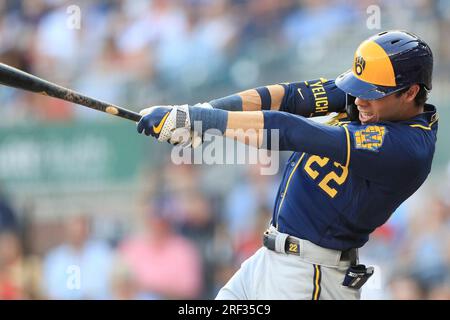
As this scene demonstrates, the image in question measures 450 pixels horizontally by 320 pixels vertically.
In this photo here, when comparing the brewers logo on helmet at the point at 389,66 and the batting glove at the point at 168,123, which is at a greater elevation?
the brewers logo on helmet at the point at 389,66

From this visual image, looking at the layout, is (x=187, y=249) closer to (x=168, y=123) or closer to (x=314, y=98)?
(x=314, y=98)

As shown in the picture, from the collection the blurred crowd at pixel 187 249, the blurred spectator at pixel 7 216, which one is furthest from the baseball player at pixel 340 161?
the blurred spectator at pixel 7 216

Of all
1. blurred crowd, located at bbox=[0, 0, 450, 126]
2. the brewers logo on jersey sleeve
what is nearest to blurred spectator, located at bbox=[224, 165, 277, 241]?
blurred crowd, located at bbox=[0, 0, 450, 126]

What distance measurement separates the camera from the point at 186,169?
6.76m

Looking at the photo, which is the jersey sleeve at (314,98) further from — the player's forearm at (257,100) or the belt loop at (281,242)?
the belt loop at (281,242)

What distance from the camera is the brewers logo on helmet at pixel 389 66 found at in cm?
341

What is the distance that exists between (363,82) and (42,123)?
4.31 metres

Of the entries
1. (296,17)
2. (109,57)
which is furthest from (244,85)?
(109,57)

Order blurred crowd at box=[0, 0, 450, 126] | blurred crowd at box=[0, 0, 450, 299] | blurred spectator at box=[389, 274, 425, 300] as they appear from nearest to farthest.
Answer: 1. blurred spectator at box=[389, 274, 425, 300]
2. blurred crowd at box=[0, 0, 450, 299]
3. blurred crowd at box=[0, 0, 450, 126]

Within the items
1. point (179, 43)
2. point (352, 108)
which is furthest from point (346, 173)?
point (179, 43)

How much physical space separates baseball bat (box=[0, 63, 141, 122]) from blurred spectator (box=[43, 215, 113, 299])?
3.18 meters

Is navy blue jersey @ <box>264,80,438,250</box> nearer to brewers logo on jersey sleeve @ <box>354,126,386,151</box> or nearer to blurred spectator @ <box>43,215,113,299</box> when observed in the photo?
brewers logo on jersey sleeve @ <box>354,126,386,151</box>

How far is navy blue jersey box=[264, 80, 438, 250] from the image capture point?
3236mm
